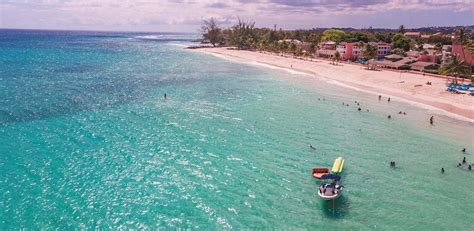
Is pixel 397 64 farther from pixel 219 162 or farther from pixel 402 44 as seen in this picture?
pixel 219 162

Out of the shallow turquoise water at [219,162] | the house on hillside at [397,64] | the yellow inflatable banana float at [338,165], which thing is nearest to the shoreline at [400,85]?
the house on hillside at [397,64]

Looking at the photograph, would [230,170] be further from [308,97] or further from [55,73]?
[55,73]

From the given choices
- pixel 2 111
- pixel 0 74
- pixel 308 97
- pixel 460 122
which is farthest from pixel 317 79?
pixel 0 74

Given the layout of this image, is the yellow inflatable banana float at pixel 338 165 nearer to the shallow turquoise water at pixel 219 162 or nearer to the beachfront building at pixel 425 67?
the shallow turquoise water at pixel 219 162

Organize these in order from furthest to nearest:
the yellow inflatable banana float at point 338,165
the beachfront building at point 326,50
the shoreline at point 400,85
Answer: the beachfront building at point 326,50 → the shoreline at point 400,85 → the yellow inflatable banana float at point 338,165

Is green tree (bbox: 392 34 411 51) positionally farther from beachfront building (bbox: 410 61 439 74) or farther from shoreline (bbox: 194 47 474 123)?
shoreline (bbox: 194 47 474 123)

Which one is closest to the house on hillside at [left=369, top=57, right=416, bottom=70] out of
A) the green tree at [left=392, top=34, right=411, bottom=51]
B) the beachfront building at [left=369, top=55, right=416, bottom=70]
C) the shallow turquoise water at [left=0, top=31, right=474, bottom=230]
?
the beachfront building at [left=369, top=55, right=416, bottom=70]
